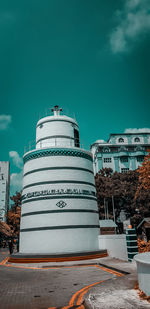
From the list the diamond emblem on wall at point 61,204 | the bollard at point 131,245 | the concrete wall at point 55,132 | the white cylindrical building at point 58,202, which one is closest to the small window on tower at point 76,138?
the concrete wall at point 55,132

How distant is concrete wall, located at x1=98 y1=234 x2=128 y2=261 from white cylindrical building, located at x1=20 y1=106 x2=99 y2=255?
0.68m

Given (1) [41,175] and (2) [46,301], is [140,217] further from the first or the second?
(2) [46,301]

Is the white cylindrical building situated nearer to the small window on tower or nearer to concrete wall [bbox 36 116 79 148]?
concrete wall [bbox 36 116 79 148]

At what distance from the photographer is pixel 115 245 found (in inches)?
703

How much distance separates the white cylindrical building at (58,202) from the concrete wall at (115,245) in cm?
68

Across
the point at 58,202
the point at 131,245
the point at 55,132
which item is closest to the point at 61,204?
the point at 58,202

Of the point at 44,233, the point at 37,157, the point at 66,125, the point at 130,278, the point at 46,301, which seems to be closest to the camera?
the point at 46,301

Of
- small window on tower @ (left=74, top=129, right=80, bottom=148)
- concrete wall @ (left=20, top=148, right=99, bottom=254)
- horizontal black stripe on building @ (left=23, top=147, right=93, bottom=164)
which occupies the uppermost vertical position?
small window on tower @ (left=74, top=129, right=80, bottom=148)

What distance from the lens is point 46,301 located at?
22.9 ft

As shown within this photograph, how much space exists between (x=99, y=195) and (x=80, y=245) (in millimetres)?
20709

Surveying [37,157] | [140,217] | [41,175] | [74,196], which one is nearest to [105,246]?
[74,196]

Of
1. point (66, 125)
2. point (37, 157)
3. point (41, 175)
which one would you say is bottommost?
point (41, 175)

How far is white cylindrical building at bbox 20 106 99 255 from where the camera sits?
727 inches

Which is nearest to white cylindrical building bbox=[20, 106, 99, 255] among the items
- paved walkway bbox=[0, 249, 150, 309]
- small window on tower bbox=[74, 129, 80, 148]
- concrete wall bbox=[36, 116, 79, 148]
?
concrete wall bbox=[36, 116, 79, 148]
